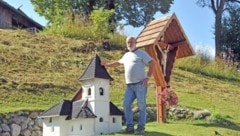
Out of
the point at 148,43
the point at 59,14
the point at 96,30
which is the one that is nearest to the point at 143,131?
the point at 148,43

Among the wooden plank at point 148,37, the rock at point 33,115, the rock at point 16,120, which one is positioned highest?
the wooden plank at point 148,37

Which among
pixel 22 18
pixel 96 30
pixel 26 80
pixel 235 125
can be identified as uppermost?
pixel 22 18

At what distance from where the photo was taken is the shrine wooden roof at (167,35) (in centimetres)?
1347

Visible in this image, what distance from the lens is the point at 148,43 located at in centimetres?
1334

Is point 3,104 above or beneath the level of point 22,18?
beneath

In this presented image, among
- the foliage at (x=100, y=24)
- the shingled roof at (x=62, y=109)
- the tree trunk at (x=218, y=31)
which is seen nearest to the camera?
the shingled roof at (x=62, y=109)

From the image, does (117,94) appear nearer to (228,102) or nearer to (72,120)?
(228,102)

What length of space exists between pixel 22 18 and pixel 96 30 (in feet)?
33.7

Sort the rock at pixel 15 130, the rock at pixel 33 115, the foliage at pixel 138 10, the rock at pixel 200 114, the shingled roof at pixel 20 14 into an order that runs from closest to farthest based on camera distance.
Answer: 1. the rock at pixel 15 130
2. the rock at pixel 33 115
3. the rock at pixel 200 114
4. the shingled roof at pixel 20 14
5. the foliage at pixel 138 10

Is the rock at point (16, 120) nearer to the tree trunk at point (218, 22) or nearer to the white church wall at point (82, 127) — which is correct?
the white church wall at point (82, 127)

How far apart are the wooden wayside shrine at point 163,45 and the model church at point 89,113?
7.32 ft

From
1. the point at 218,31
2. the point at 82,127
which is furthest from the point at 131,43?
the point at 218,31

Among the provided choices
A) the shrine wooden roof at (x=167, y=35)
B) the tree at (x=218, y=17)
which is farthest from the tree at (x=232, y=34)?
the shrine wooden roof at (x=167, y=35)

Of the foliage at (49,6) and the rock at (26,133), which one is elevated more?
the foliage at (49,6)
